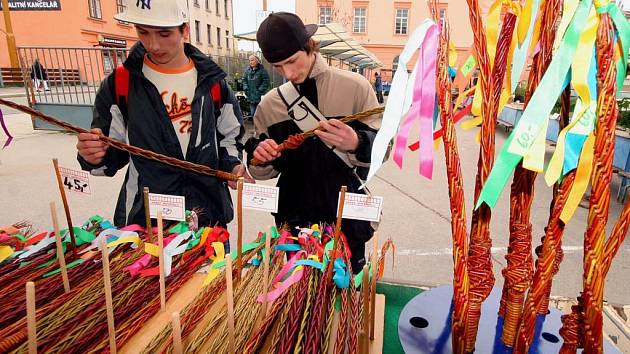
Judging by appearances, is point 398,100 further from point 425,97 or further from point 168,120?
point 168,120

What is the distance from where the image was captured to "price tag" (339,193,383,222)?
91cm

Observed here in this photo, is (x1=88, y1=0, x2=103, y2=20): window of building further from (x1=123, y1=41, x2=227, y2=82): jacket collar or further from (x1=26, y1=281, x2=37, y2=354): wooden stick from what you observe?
(x1=26, y1=281, x2=37, y2=354): wooden stick

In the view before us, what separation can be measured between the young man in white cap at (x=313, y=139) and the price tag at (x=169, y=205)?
309 millimetres

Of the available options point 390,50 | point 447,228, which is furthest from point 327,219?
point 390,50

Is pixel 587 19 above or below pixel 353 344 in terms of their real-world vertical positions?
above

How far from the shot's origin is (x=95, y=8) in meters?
17.3

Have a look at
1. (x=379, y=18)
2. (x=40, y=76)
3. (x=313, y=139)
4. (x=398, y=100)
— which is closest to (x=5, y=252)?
(x=313, y=139)

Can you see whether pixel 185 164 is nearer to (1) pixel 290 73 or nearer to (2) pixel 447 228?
(1) pixel 290 73

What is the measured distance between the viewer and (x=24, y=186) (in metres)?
4.16

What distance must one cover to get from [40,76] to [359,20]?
22757 millimetres

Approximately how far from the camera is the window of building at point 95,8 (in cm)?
1698

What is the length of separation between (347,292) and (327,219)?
0.53 meters

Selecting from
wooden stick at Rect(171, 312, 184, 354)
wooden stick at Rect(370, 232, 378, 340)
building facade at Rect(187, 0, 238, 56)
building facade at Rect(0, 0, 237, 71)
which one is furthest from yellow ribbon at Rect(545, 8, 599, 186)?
building facade at Rect(187, 0, 238, 56)

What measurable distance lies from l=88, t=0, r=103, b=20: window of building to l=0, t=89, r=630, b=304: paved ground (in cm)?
1437
